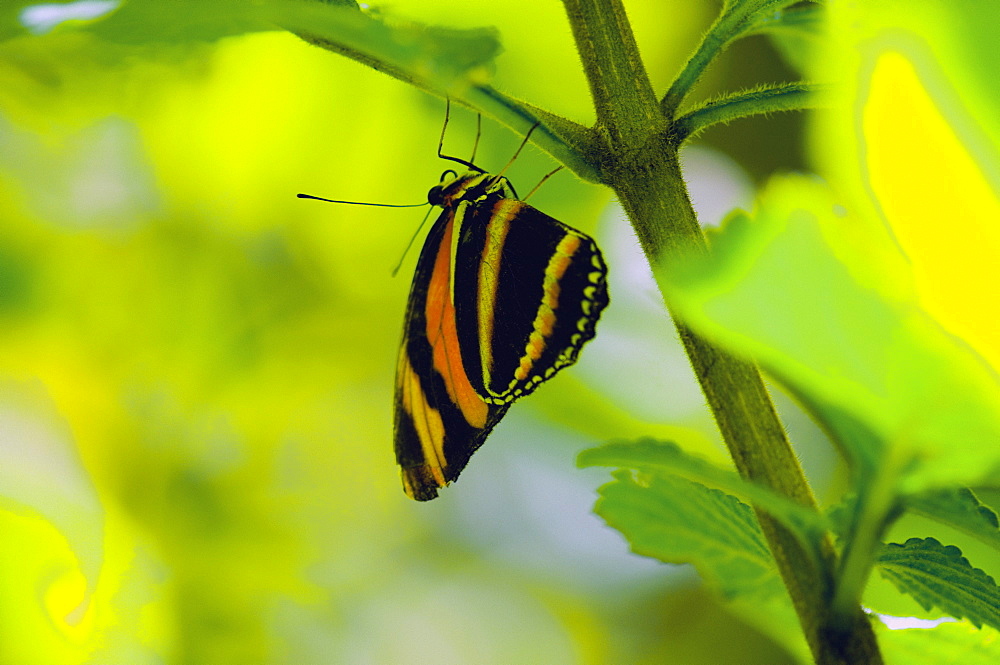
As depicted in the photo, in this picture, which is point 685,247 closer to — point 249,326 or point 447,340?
point 447,340

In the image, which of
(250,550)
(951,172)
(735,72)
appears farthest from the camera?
(735,72)

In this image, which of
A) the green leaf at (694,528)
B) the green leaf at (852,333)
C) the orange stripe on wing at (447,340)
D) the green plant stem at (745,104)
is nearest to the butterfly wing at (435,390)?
the orange stripe on wing at (447,340)

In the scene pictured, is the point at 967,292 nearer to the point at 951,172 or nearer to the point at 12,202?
the point at 951,172

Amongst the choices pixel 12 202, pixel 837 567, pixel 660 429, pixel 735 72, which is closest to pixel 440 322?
pixel 837 567

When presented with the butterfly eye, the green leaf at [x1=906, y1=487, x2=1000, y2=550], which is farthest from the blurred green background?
the green leaf at [x1=906, y1=487, x2=1000, y2=550]

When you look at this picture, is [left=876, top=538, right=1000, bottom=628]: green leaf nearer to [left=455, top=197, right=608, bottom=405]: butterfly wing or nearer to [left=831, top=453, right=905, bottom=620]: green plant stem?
[left=831, top=453, right=905, bottom=620]: green plant stem

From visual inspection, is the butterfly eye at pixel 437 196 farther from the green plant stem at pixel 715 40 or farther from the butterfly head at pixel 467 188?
the green plant stem at pixel 715 40
